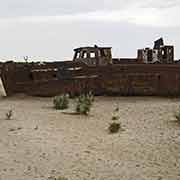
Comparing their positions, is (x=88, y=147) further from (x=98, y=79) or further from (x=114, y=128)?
(x=98, y=79)

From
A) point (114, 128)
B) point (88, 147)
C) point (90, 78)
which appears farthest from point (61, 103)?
point (88, 147)

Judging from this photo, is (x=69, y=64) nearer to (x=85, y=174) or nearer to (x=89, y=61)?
(x=89, y=61)

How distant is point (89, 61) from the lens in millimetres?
22344

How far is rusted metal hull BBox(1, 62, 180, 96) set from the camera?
63.7 feet

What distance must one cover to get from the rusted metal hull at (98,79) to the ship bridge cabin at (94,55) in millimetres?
2391

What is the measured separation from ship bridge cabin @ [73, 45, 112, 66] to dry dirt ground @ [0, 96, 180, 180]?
8.94m

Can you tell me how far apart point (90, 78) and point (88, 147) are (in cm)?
1141

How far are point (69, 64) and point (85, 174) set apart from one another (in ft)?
44.9

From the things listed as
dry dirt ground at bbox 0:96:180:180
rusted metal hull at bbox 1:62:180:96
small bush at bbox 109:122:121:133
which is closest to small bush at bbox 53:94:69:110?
dry dirt ground at bbox 0:96:180:180

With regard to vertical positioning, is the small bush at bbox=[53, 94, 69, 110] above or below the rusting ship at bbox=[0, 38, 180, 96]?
below

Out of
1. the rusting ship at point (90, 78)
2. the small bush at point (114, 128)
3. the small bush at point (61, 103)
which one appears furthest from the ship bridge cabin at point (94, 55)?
the small bush at point (114, 128)

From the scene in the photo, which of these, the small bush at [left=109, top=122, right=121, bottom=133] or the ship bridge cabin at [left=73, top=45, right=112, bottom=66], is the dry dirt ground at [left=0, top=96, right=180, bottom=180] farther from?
the ship bridge cabin at [left=73, top=45, right=112, bottom=66]

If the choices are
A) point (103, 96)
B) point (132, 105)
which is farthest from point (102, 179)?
point (103, 96)

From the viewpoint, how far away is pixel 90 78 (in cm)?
1978
